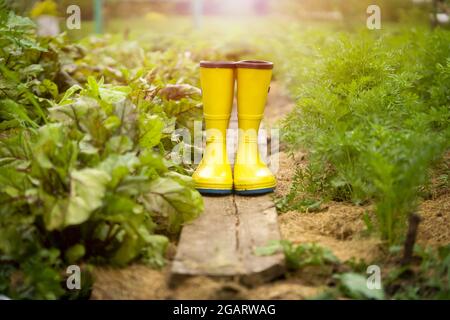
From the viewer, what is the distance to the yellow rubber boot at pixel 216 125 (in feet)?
9.32

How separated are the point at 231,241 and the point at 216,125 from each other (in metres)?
0.81

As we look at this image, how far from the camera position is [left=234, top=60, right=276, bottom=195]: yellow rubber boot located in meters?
2.84

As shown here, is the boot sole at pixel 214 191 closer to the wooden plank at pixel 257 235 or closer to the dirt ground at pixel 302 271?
the wooden plank at pixel 257 235

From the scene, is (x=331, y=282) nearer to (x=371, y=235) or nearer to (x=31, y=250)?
(x=371, y=235)

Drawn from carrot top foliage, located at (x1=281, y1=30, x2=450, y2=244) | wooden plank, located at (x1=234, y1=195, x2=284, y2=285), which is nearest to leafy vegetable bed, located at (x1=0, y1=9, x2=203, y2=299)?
wooden plank, located at (x1=234, y1=195, x2=284, y2=285)

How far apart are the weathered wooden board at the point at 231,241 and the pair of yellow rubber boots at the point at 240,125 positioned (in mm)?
83

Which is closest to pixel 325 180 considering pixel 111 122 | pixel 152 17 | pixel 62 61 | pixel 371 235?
pixel 371 235

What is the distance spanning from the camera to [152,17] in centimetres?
1179

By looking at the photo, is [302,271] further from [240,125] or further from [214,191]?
[240,125]

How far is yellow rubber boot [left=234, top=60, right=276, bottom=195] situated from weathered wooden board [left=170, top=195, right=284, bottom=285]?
0.26 ft

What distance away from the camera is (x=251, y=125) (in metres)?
2.96
